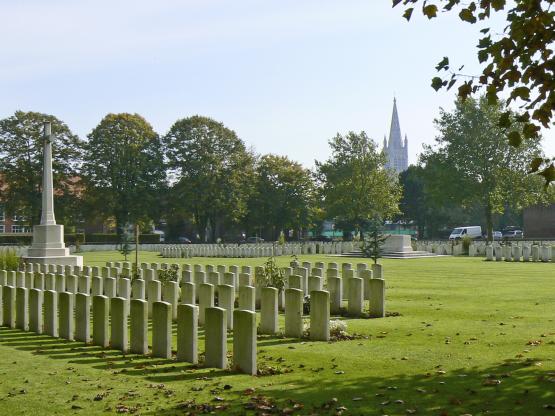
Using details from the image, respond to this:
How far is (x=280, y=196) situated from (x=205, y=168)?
41.2 ft

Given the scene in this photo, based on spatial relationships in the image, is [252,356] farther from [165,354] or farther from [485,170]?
[485,170]

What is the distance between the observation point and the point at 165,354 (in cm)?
935

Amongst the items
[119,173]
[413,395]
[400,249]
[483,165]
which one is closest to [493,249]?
[400,249]

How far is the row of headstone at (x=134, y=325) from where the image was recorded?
8.37 meters

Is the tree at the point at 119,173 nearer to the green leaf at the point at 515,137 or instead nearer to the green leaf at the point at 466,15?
the green leaf at the point at 466,15

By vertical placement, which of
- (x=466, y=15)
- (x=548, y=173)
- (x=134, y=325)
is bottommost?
(x=134, y=325)

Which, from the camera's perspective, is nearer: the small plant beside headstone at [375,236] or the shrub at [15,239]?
the small plant beside headstone at [375,236]

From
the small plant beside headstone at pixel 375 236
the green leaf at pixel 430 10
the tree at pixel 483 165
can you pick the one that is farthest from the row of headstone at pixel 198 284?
the tree at pixel 483 165

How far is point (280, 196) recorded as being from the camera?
73.5m

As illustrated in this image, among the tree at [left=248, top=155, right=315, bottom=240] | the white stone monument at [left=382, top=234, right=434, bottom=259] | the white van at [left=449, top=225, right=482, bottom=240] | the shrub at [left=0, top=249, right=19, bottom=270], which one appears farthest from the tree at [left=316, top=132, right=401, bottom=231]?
the shrub at [left=0, top=249, right=19, bottom=270]

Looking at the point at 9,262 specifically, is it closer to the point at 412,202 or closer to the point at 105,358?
the point at 105,358

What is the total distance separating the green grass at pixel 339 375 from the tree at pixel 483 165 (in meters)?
44.7

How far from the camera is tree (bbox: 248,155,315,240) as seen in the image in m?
72.9

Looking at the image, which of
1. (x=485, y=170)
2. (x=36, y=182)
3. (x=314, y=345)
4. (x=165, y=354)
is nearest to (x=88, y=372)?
(x=165, y=354)
